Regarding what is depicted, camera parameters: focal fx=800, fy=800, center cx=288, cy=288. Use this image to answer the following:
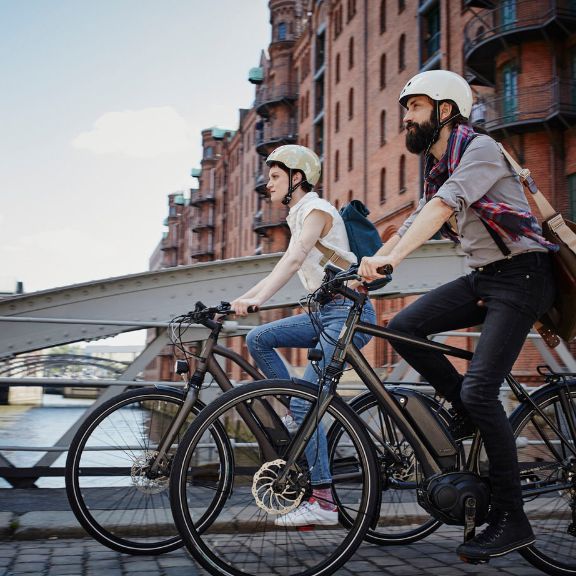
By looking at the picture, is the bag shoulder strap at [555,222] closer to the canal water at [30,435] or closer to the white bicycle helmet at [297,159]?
the white bicycle helmet at [297,159]

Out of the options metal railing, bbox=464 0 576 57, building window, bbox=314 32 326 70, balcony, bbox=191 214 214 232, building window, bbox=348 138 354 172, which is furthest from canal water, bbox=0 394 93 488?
building window, bbox=314 32 326 70

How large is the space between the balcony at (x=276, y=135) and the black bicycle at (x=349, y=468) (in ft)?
141

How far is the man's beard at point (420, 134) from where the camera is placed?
11.4 feet

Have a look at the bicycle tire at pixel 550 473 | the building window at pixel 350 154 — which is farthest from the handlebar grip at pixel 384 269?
the building window at pixel 350 154

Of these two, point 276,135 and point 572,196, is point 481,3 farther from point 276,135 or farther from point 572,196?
point 276,135

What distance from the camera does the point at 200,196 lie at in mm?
75938

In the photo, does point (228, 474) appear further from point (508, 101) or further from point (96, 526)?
point (508, 101)

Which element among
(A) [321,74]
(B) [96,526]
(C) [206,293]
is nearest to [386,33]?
(A) [321,74]

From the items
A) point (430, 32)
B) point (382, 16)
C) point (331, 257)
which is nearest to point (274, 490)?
point (331, 257)

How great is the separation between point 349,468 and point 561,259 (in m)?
1.27

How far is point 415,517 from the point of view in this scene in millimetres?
3986

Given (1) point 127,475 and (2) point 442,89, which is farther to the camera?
(1) point 127,475

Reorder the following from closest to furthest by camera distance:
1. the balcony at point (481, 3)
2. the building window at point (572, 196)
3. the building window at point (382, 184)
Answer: the building window at point (572, 196)
the balcony at point (481, 3)
the building window at point (382, 184)

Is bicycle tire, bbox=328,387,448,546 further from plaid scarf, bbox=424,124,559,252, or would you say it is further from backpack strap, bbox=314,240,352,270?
plaid scarf, bbox=424,124,559,252
